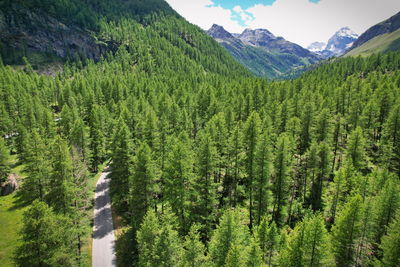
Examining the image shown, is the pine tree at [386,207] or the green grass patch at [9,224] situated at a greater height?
the pine tree at [386,207]

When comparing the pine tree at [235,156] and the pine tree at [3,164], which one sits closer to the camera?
the pine tree at [235,156]

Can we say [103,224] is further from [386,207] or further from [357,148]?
[357,148]

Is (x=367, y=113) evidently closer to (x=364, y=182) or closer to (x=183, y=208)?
(x=364, y=182)

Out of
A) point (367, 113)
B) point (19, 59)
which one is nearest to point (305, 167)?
point (367, 113)

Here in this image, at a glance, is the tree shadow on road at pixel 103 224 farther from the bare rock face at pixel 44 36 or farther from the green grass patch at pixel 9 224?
the bare rock face at pixel 44 36

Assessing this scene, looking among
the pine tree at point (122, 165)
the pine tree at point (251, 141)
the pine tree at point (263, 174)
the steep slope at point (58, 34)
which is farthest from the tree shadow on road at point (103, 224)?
the steep slope at point (58, 34)

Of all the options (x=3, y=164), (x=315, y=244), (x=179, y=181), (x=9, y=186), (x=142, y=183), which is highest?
(x=179, y=181)

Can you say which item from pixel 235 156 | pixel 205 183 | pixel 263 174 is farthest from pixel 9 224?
pixel 263 174

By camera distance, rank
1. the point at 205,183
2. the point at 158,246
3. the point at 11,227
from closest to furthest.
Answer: the point at 158,246, the point at 205,183, the point at 11,227
